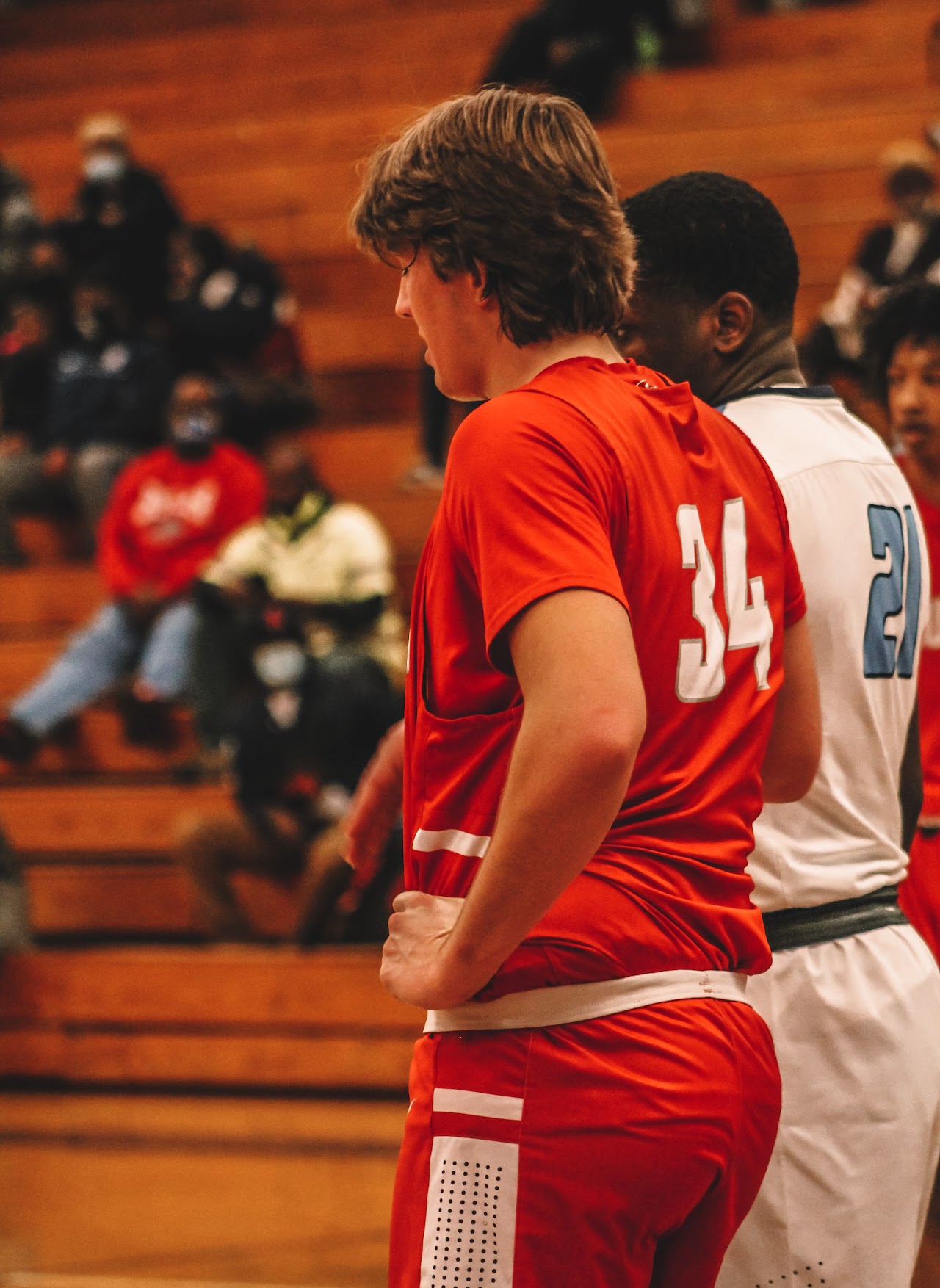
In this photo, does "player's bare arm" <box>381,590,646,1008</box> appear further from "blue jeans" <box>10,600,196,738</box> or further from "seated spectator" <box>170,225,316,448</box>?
"seated spectator" <box>170,225,316,448</box>

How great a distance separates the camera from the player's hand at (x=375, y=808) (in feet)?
6.61

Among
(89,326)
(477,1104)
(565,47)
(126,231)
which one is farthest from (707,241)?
(565,47)

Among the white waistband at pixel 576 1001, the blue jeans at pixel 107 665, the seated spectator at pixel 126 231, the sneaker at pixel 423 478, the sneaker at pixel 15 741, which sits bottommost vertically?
the sneaker at pixel 15 741

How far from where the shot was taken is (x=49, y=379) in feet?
29.2

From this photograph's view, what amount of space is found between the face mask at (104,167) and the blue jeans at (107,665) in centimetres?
330

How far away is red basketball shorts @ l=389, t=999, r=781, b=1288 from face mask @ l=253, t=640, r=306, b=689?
4.62 m

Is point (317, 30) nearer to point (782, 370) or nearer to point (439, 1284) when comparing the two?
point (782, 370)

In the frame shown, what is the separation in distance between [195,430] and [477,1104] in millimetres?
6338

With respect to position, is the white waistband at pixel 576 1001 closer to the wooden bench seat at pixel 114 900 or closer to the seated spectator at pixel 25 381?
the wooden bench seat at pixel 114 900

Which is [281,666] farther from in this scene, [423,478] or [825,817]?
[825,817]

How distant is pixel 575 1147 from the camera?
1.44 metres

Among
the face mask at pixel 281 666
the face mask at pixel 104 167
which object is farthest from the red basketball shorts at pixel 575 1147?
the face mask at pixel 104 167

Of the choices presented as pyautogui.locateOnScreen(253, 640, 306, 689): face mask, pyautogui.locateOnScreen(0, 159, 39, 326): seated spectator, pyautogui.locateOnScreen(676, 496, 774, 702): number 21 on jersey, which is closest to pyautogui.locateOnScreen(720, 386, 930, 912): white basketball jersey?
pyautogui.locateOnScreen(676, 496, 774, 702): number 21 on jersey

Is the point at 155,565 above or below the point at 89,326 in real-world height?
below
